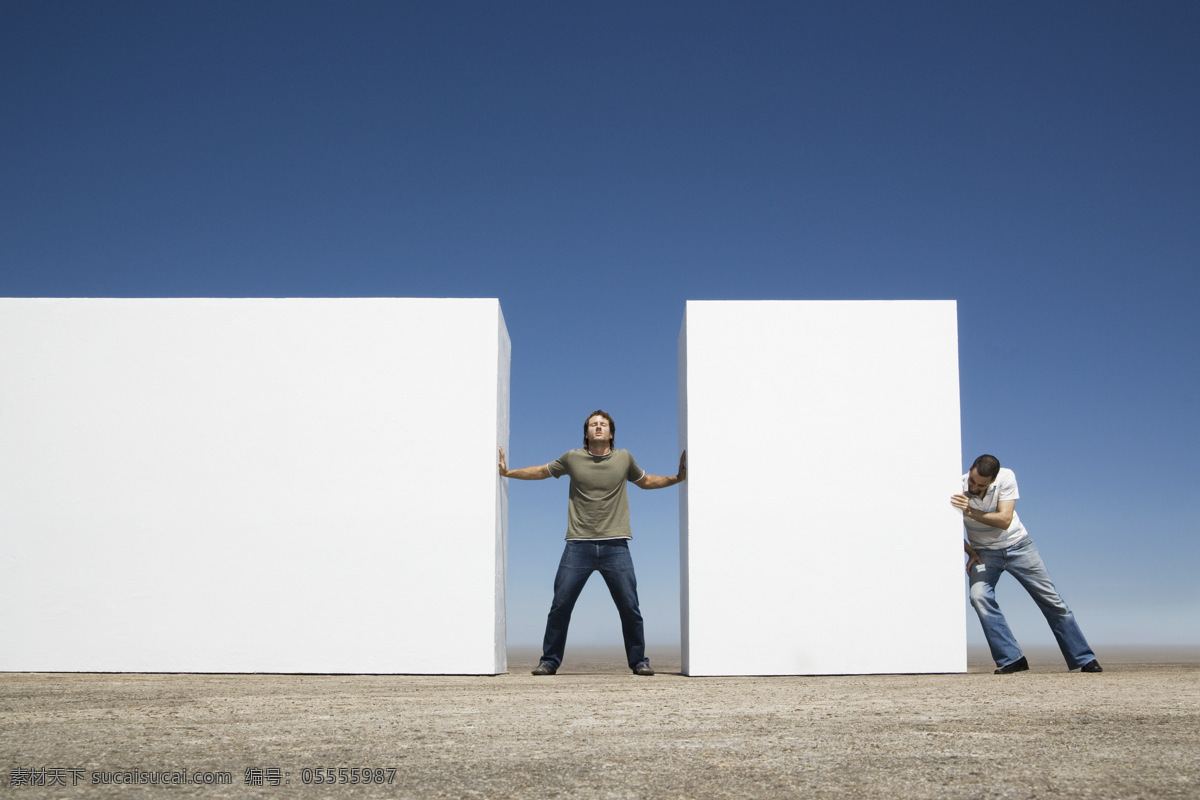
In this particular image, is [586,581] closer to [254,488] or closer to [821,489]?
[821,489]

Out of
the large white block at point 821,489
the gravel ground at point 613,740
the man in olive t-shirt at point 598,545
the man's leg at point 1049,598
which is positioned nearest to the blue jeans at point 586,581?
the man in olive t-shirt at point 598,545

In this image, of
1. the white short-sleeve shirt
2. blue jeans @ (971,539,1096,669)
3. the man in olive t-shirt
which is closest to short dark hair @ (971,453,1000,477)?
the white short-sleeve shirt

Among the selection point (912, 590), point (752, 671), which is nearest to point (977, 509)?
point (912, 590)

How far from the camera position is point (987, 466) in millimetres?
6961

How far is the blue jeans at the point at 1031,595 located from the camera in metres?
7.18

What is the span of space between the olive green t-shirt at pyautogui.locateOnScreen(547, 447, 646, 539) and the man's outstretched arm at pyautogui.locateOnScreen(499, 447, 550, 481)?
7.8 inches

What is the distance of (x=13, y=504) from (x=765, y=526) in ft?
17.8

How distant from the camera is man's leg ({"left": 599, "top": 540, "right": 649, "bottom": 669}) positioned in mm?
7145

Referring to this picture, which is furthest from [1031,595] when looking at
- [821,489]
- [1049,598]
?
[821,489]

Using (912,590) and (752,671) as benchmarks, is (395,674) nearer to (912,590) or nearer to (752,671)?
(752,671)

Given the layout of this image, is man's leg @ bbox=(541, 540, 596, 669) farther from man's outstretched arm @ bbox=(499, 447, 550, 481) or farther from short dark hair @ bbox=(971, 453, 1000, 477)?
short dark hair @ bbox=(971, 453, 1000, 477)

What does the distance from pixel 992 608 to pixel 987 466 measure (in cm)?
108

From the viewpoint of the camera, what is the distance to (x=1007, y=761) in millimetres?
3316

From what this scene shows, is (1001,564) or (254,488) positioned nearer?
(254,488)
